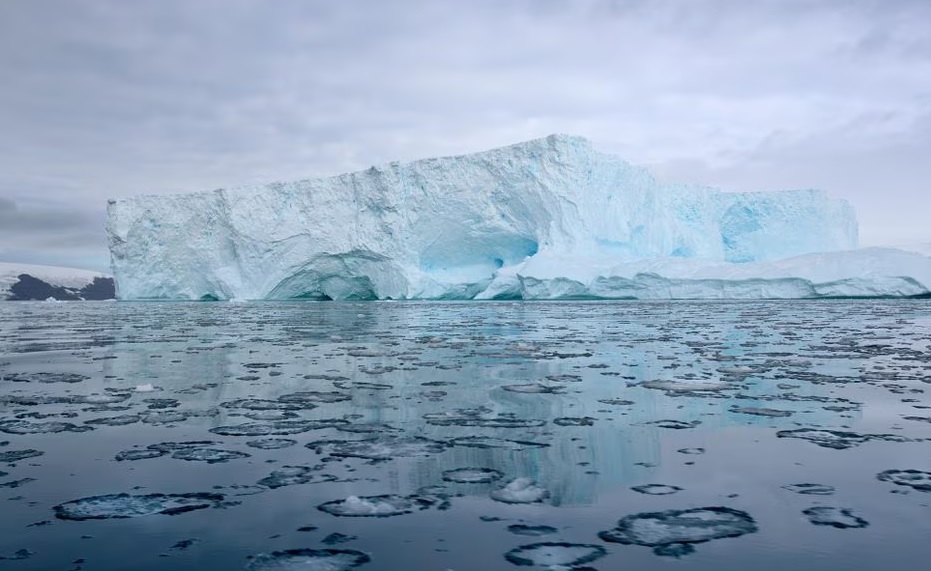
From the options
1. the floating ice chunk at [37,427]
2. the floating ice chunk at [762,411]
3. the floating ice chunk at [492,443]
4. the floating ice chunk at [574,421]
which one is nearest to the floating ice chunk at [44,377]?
the floating ice chunk at [37,427]

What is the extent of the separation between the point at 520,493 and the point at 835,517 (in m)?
1.19

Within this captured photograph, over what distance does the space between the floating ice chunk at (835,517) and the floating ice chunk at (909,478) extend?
530 millimetres

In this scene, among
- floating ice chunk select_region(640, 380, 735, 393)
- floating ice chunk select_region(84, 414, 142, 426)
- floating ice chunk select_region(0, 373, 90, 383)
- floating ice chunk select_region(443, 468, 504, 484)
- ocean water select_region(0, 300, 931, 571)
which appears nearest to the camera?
ocean water select_region(0, 300, 931, 571)

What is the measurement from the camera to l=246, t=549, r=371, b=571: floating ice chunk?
2184mm

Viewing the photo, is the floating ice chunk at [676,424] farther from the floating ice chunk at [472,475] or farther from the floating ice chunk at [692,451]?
the floating ice chunk at [472,475]

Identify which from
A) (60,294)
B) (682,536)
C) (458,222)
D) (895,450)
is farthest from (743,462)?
(60,294)

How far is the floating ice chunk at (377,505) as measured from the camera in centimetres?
271

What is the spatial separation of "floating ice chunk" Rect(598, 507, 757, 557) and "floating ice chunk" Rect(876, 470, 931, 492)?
0.88 meters

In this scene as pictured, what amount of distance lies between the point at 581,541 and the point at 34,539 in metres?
1.88

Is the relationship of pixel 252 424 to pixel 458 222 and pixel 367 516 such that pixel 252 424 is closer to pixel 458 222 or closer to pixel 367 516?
pixel 367 516

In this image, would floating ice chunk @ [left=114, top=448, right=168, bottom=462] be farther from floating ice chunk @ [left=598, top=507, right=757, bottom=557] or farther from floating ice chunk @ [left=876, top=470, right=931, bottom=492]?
floating ice chunk @ [left=876, top=470, right=931, bottom=492]

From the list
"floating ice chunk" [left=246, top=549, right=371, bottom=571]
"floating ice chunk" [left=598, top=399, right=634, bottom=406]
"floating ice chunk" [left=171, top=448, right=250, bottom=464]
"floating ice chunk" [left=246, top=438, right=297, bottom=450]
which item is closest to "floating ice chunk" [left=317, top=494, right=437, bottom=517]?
"floating ice chunk" [left=246, top=549, right=371, bottom=571]

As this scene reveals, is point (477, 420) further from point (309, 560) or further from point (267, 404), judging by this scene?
point (309, 560)

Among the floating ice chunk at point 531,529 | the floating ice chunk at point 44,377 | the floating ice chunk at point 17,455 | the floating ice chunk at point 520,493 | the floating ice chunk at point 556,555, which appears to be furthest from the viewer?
the floating ice chunk at point 44,377
